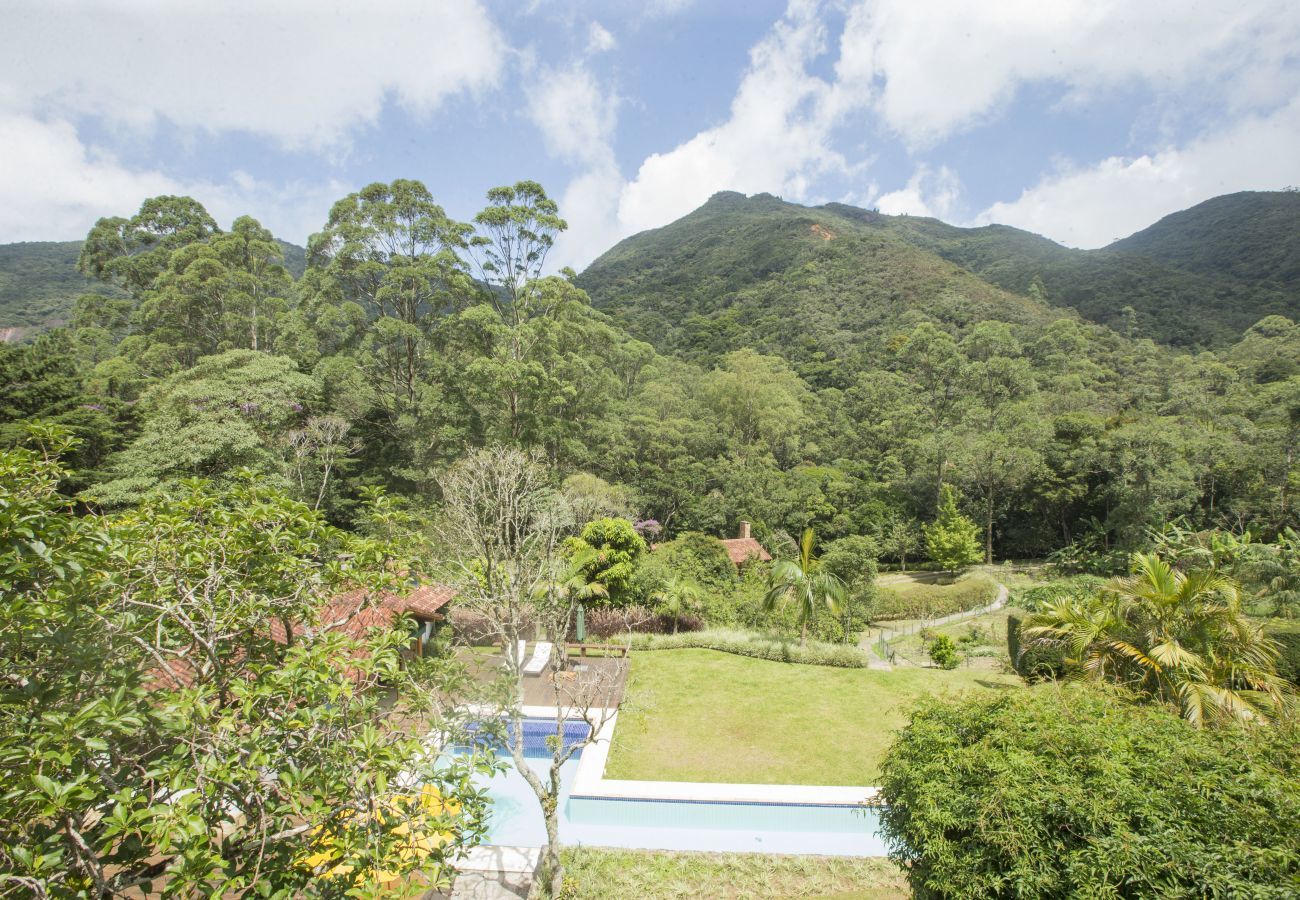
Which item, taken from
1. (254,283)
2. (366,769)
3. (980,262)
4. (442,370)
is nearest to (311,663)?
(366,769)

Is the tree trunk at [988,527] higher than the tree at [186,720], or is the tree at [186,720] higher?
the tree at [186,720]

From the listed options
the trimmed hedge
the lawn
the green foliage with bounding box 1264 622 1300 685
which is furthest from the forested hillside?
the green foliage with bounding box 1264 622 1300 685

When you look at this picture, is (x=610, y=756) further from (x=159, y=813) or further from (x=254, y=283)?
(x=254, y=283)

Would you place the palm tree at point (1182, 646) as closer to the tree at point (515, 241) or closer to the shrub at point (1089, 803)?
the shrub at point (1089, 803)

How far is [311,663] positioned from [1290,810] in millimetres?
6105

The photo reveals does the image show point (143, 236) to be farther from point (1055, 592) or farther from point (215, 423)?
point (1055, 592)

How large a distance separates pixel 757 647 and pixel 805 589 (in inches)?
75.9

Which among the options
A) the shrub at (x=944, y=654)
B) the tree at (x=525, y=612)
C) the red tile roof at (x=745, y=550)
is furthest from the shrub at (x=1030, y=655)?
the red tile roof at (x=745, y=550)

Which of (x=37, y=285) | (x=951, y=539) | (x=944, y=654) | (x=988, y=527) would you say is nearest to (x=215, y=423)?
(x=944, y=654)

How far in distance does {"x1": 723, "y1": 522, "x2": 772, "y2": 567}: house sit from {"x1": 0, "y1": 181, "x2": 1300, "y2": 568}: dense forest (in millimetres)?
1396

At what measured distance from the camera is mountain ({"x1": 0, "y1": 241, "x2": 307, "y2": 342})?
1705 inches

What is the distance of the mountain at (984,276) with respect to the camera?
5147 cm

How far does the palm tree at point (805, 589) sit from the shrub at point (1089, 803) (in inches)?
388

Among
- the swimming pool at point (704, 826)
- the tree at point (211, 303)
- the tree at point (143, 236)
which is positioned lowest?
the swimming pool at point (704, 826)
